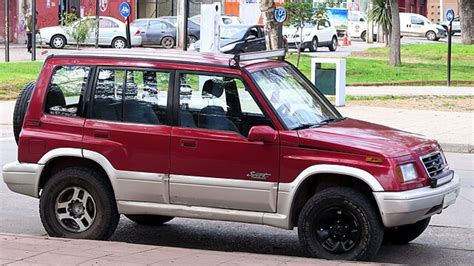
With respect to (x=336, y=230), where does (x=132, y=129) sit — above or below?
above

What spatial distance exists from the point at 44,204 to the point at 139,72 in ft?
4.69

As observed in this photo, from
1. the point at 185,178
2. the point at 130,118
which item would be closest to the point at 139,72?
the point at 130,118

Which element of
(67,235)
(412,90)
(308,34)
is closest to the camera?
(67,235)

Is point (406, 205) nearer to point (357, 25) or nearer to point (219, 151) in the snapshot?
point (219, 151)

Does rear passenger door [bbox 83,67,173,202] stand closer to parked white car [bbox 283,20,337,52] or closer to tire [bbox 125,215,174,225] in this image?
tire [bbox 125,215,174,225]

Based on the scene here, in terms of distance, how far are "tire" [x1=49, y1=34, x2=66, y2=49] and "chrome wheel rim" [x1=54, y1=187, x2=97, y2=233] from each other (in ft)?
115

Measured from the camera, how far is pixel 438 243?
8.89 m

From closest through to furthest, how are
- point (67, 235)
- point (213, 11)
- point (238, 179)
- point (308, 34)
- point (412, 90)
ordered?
1. point (238, 179)
2. point (67, 235)
3. point (213, 11)
4. point (412, 90)
5. point (308, 34)

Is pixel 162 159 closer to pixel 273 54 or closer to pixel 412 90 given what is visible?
pixel 273 54

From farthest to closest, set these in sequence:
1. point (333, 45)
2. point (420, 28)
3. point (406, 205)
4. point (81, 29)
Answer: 1. point (420, 28)
2. point (333, 45)
3. point (81, 29)
4. point (406, 205)

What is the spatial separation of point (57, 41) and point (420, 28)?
89.9 feet

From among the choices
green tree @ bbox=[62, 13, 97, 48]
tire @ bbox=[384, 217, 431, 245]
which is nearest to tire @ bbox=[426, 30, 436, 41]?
green tree @ bbox=[62, 13, 97, 48]

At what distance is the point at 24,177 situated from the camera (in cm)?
853

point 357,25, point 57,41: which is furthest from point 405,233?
point 357,25
